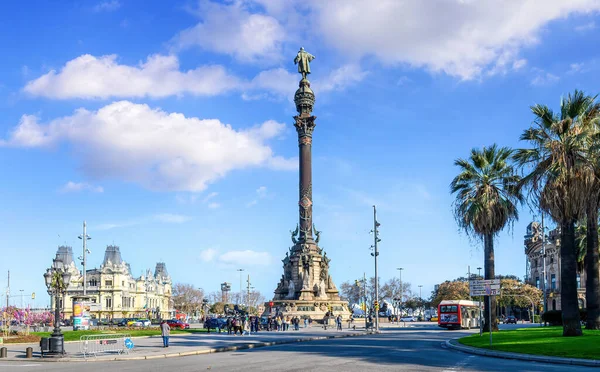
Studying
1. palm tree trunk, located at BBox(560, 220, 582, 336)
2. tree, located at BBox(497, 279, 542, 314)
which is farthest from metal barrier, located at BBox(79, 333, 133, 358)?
tree, located at BBox(497, 279, 542, 314)

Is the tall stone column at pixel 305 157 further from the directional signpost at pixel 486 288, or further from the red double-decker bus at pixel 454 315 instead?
the directional signpost at pixel 486 288

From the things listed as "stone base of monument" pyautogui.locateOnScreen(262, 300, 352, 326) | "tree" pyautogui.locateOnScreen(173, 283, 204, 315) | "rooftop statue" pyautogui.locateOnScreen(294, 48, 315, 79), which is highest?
"rooftop statue" pyautogui.locateOnScreen(294, 48, 315, 79)

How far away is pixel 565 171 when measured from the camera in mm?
31625

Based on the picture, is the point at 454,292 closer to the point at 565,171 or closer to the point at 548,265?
the point at 548,265

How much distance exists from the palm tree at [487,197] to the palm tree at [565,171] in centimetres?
852

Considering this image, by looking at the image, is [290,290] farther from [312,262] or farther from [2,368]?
[2,368]

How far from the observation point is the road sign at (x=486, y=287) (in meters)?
32.4

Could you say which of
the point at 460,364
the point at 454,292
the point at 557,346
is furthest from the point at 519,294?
the point at 460,364

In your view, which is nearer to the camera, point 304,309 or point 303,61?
point 304,309

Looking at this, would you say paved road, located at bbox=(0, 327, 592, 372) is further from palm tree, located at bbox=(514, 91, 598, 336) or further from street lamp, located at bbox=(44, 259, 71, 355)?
palm tree, located at bbox=(514, 91, 598, 336)

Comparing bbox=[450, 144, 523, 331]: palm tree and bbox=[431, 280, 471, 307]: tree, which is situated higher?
bbox=[450, 144, 523, 331]: palm tree

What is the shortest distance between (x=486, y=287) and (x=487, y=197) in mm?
11882

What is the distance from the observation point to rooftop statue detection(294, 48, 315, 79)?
9112cm

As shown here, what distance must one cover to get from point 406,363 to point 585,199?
46.8 feet
